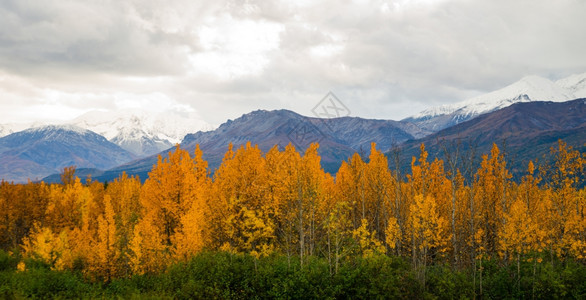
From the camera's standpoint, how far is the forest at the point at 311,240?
2430 cm

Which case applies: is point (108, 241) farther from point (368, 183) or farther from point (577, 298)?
point (577, 298)

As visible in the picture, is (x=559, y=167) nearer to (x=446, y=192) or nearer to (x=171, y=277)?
(x=446, y=192)

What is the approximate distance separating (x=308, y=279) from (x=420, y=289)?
7691mm

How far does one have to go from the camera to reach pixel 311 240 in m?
30.6

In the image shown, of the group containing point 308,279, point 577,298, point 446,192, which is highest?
point 446,192

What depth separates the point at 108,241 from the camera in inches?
1233

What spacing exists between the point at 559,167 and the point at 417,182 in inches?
498

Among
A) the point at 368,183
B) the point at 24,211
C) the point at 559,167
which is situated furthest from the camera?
the point at 24,211

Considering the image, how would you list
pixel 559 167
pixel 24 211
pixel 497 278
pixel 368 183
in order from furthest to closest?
pixel 24 211
pixel 368 183
pixel 559 167
pixel 497 278

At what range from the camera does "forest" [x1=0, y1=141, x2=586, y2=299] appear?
24297mm

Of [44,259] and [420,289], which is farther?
[44,259]

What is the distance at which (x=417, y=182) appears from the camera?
37750mm

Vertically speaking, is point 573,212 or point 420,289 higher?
point 573,212

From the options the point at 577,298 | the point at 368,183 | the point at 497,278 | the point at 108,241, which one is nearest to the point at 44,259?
the point at 108,241
